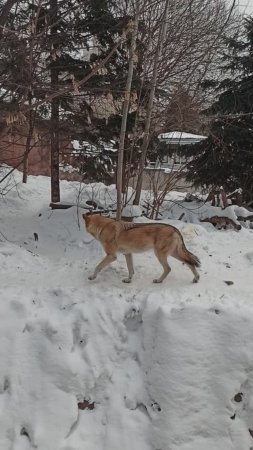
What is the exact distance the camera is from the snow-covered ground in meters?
4.59

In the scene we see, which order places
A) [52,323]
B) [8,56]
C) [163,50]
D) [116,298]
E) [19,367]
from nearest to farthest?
[19,367]
[52,323]
[116,298]
[8,56]
[163,50]

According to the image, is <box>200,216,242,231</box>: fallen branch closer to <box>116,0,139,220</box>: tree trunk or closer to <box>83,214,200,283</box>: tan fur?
<box>116,0,139,220</box>: tree trunk

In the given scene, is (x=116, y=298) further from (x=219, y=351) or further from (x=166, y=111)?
(x=166, y=111)

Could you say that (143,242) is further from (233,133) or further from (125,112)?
(233,133)

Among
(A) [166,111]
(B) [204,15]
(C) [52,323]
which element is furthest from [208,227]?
(B) [204,15]

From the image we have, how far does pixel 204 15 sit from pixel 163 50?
359 centimetres

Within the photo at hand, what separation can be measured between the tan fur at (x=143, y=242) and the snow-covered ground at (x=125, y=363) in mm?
294

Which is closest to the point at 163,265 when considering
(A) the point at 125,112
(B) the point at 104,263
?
(B) the point at 104,263

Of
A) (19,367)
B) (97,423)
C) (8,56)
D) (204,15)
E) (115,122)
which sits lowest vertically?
(97,423)

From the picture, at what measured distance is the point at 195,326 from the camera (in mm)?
5254

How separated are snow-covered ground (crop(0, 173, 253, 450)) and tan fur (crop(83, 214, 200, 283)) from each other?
294 millimetres

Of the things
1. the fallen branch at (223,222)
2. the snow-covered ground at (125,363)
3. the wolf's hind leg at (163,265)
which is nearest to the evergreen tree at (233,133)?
the fallen branch at (223,222)

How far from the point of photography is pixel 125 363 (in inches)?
203

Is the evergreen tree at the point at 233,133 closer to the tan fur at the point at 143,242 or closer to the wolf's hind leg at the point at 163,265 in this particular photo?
the tan fur at the point at 143,242
